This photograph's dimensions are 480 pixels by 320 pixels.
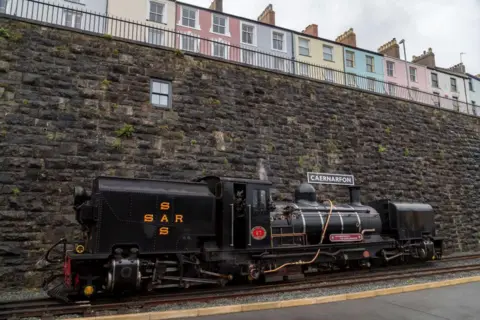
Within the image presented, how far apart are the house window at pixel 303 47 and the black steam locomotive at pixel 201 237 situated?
18.0 metres

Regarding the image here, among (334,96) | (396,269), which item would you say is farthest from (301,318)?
(334,96)

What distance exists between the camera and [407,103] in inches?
710

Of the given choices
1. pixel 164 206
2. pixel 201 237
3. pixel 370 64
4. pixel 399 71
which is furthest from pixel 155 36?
pixel 399 71

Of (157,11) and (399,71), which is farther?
(399,71)

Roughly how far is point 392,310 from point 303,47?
2363 centimetres

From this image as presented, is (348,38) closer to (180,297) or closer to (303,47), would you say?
(303,47)

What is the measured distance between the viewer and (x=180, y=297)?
7.18 meters

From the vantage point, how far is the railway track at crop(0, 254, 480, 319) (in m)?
6.16

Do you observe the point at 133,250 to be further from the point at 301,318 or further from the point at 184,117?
the point at 184,117

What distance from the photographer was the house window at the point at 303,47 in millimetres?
26703

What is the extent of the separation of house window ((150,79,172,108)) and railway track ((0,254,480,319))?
6.21m

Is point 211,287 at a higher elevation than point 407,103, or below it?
below

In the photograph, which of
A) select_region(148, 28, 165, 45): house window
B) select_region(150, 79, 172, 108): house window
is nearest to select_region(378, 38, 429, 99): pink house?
select_region(148, 28, 165, 45): house window

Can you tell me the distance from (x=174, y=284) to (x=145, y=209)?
1.76m
